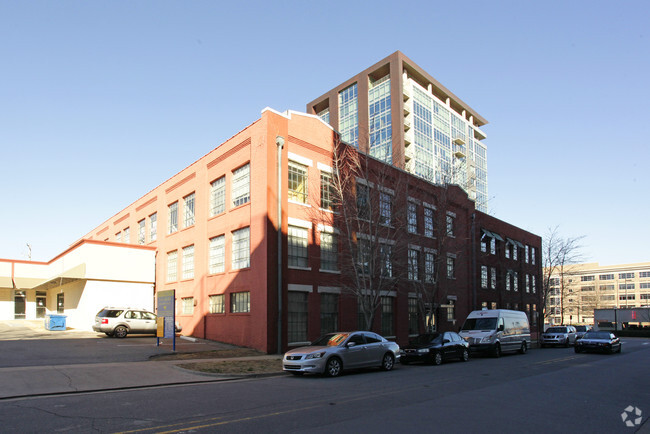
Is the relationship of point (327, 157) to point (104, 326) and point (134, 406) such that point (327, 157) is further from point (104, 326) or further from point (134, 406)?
point (134, 406)

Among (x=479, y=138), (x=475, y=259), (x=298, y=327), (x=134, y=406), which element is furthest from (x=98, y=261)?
(x=479, y=138)

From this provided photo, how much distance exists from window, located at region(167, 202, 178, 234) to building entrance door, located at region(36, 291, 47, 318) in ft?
58.4

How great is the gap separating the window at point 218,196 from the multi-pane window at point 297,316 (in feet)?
22.6

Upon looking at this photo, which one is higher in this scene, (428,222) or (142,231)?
(428,222)

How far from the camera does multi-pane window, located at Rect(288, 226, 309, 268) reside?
25391mm

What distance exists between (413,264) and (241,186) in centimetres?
1144

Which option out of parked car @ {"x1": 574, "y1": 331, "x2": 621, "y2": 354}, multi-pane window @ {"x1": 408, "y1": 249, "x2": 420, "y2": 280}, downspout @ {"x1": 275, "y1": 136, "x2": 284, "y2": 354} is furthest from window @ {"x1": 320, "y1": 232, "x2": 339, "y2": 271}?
parked car @ {"x1": 574, "y1": 331, "x2": 621, "y2": 354}

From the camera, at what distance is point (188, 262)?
31391 mm

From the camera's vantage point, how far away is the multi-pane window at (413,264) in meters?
→ 29.1

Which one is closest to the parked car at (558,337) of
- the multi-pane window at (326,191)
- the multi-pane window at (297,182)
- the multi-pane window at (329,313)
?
the multi-pane window at (329,313)

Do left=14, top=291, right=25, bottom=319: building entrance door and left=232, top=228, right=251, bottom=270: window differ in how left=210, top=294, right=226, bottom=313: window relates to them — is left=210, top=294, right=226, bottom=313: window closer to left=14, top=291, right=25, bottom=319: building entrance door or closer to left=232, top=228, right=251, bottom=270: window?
left=232, top=228, right=251, bottom=270: window

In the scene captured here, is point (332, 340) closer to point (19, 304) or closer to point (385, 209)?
point (385, 209)

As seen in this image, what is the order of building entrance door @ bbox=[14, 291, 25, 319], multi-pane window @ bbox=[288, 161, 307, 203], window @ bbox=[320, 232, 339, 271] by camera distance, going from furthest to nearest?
building entrance door @ bbox=[14, 291, 25, 319] < window @ bbox=[320, 232, 339, 271] < multi-pane window @ bbox=[288, 161, 307, 203]
